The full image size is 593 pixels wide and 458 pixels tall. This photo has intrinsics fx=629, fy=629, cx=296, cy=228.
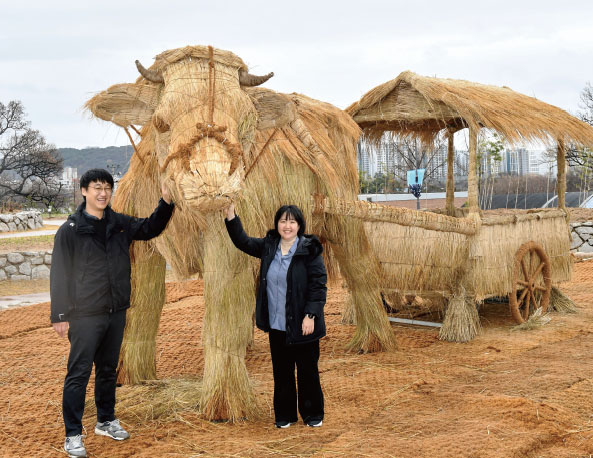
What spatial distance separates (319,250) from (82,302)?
1482mm

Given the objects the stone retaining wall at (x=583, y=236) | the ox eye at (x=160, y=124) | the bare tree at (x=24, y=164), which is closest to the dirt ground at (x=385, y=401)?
the ox eye at (x=160, y=124)

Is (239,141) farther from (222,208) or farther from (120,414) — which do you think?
(120,414)

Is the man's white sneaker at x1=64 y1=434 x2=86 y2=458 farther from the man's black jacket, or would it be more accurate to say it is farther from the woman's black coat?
the woman's black coat

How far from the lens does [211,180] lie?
11.1 feet

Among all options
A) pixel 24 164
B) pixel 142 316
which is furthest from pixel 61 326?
Result: pixel 24 164

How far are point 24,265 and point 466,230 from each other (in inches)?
364

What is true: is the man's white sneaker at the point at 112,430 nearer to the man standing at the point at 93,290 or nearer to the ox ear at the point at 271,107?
the man standing at the point at 93,290

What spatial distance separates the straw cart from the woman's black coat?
6.72 feet

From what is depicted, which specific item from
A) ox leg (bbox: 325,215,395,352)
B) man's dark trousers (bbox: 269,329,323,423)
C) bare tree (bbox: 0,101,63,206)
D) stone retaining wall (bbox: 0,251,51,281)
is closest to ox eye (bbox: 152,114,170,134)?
man's dark trousers (bbox: 269,329,323,423)

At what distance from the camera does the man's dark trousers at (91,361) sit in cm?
366

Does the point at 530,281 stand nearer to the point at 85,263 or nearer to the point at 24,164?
the point at 85,263

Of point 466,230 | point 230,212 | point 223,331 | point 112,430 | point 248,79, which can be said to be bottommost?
point 112,430

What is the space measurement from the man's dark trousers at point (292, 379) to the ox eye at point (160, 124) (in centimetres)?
145

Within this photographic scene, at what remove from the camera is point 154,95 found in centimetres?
402
